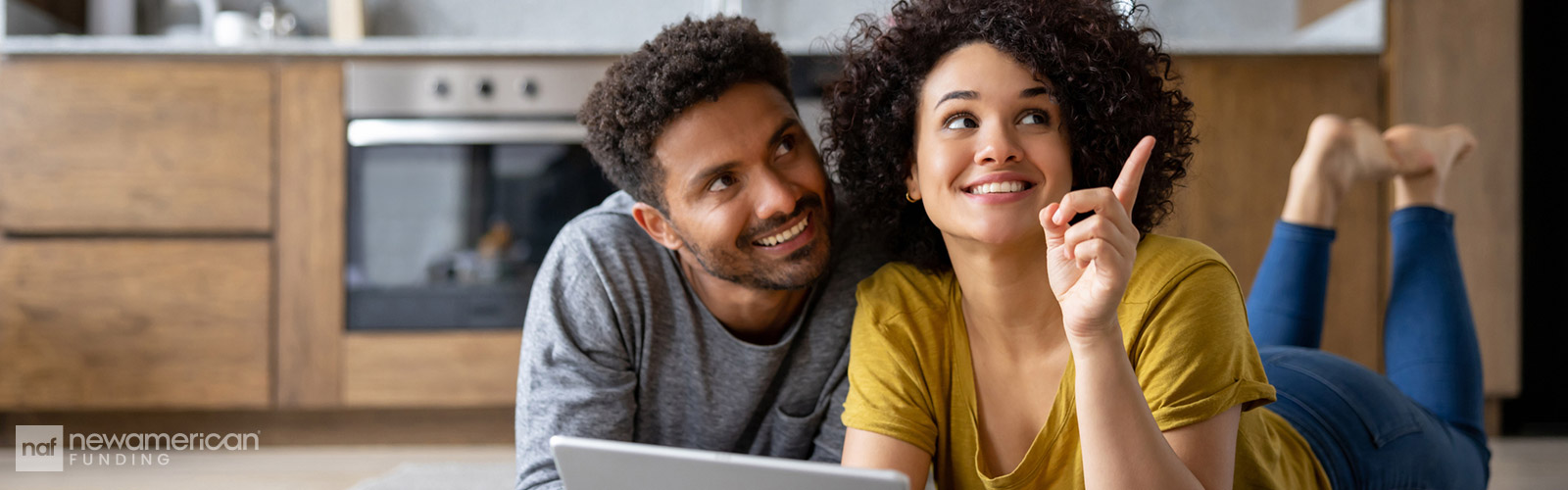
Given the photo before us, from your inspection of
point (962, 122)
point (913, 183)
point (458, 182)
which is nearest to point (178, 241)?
point (458, 182)

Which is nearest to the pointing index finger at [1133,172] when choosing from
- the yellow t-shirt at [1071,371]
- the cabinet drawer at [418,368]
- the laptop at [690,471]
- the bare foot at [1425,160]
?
the yellow t-shirt at [1071,371]

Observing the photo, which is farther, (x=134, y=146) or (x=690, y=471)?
(x=134, y=146)

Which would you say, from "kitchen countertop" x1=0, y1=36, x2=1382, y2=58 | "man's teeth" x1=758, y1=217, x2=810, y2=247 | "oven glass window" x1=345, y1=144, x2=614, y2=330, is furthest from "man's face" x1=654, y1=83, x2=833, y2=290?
"oven glass window" x1=345, y1=144, x2=614, y2=330

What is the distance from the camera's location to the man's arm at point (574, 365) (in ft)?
3.90

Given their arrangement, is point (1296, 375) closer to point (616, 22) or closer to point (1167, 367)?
point (1167, 367)

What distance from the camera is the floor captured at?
6.63 feet

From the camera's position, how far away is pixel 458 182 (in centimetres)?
241

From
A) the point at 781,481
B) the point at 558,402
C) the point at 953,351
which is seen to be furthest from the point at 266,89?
the point at 781,481

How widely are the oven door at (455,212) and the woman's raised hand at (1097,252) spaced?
1678mm

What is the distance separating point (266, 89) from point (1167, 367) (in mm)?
2081

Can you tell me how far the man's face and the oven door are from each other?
1243 millimetres

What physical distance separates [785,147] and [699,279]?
0.20 meters

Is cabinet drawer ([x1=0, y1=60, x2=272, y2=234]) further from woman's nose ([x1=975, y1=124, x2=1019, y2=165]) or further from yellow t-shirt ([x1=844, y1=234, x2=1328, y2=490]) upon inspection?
woman's nose ([x1=975, y1=124, x2=1019, y2=165])

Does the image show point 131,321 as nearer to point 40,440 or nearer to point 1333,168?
point 40,440
